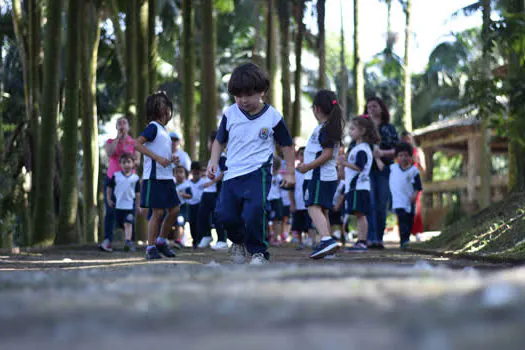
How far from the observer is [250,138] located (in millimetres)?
8203

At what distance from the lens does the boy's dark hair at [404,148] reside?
560 inches

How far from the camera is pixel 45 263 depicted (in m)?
10.1

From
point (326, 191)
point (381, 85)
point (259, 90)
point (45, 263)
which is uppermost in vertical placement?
point (381, 85)

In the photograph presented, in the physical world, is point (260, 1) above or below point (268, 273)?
above

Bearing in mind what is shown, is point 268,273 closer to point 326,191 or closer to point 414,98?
point 326,191

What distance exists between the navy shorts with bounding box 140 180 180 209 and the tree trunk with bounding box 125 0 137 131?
10.5m

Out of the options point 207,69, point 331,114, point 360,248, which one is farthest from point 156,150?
point 207,69

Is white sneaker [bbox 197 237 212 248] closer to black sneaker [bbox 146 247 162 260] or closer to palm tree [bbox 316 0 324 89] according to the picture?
black sneaker [bbox 146 247 162 260]

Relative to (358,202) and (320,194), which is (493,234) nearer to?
(320,194)

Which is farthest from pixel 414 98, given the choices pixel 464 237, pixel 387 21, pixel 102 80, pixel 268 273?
pixel 268 273

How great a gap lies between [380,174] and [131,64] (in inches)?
351

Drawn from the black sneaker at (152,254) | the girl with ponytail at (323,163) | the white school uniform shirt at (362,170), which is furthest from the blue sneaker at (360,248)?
the black sneaker at (152,254)

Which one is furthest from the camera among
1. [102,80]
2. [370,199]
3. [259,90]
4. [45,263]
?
[102,80]

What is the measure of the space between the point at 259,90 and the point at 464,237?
4477mm
